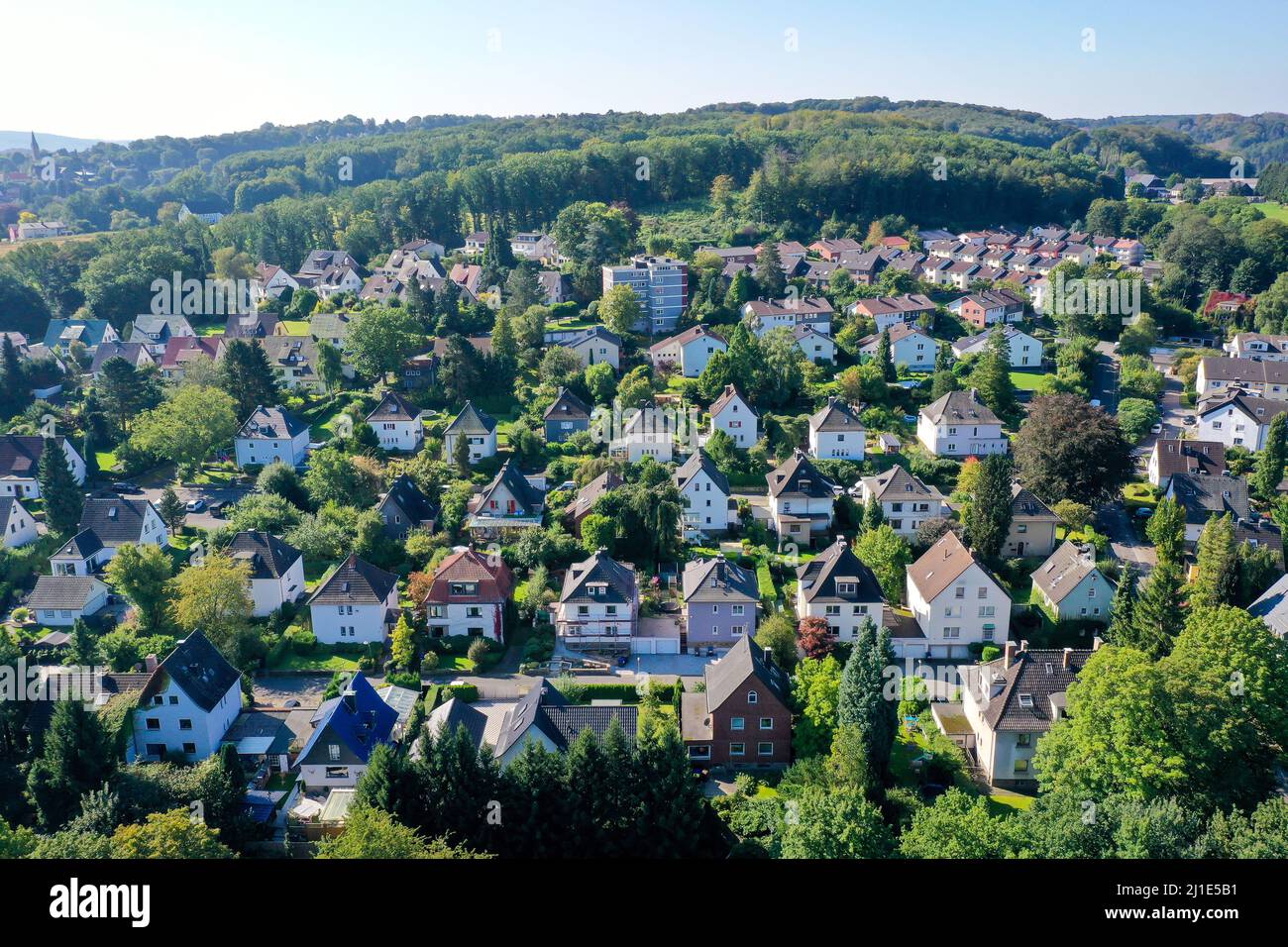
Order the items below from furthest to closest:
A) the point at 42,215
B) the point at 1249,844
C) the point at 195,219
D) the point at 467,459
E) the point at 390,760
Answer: the point at 42,215, the point at 195,219, the point at 467,459, the point at 390,760, the point at 1249,844

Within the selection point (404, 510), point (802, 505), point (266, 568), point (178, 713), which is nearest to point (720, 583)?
point (802, 505)

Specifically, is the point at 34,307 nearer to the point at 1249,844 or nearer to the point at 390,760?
the point at 390,760

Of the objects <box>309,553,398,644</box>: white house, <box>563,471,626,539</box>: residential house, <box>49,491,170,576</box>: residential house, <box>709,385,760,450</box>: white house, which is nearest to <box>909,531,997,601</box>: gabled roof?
<box>563,471,626,539</box>: residential house

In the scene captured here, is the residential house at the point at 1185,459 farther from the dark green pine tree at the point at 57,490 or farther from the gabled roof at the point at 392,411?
the dark green pine tree at the point at 57,490

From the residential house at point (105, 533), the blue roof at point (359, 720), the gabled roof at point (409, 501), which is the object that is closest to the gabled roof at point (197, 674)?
the blue roof at point (359, 720)

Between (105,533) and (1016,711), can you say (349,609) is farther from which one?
(1016,711)
